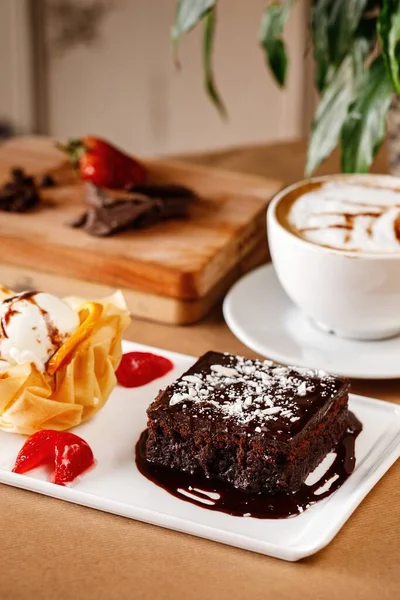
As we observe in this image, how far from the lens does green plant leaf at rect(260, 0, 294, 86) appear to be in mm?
1937

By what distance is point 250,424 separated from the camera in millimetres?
1209

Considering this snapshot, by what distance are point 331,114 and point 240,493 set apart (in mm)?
942

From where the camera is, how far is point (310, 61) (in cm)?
388

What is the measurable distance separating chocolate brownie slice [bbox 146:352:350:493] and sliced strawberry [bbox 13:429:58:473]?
13 centimetres

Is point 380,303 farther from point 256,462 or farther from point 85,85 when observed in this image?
point 85,85

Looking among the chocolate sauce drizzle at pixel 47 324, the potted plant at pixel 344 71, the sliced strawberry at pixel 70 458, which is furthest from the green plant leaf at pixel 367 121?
the sliced strawberry at pixel 70 458

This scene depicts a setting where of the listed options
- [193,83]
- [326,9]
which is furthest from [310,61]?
[326,9]

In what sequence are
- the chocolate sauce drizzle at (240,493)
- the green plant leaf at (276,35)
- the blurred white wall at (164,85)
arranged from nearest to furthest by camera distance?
the chocolate sauce drizzle at (240,493) < the green plant leaf at (276,35) < the blurred white wall at (164,85)

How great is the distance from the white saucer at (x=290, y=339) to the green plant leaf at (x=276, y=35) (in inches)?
18.7

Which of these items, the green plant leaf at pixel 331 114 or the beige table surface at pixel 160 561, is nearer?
the beige table surface at pixel 160 561

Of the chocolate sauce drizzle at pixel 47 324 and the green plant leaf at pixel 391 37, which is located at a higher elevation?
the green plant leaf at pixel 391 37

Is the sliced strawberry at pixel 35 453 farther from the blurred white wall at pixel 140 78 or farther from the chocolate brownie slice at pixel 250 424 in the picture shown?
the blurred white wall at pixel 140 78

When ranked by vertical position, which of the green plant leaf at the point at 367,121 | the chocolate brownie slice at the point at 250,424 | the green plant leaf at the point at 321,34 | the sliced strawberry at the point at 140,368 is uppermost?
the green plant leaf at the point at 321,34

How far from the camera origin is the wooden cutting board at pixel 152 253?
1.75 meters
